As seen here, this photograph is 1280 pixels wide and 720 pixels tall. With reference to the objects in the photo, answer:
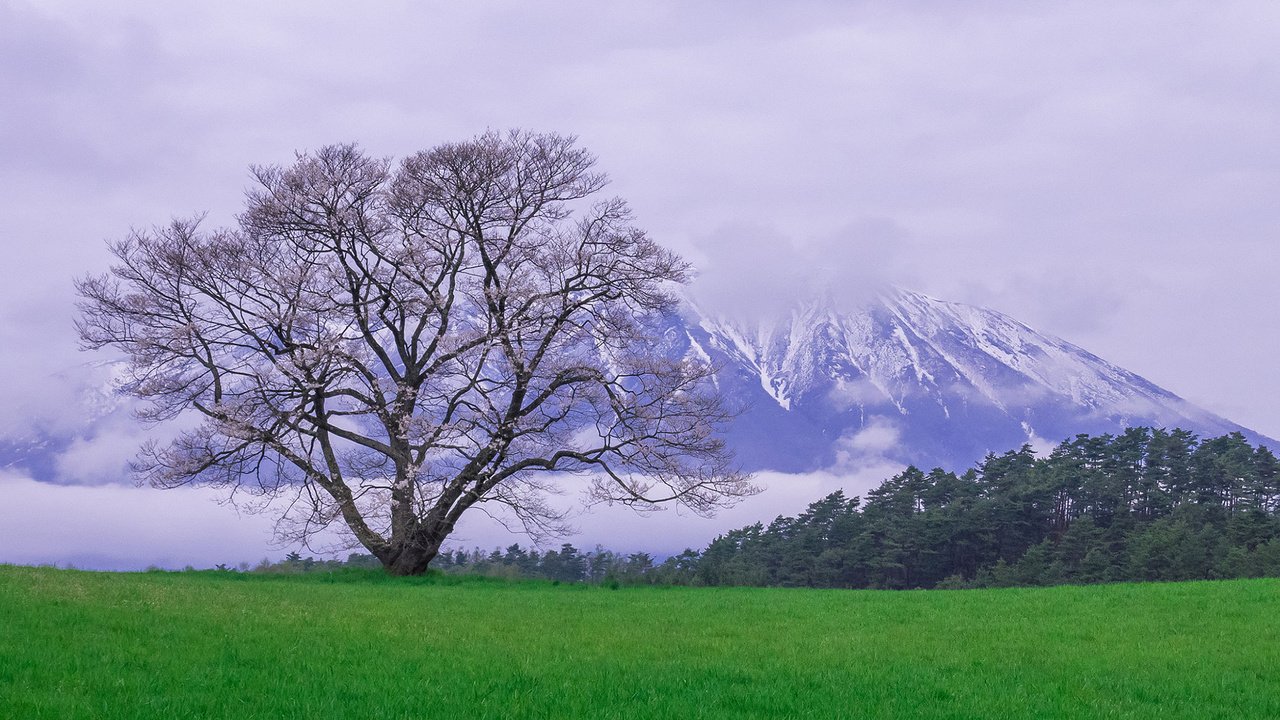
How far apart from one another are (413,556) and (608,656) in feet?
58.9

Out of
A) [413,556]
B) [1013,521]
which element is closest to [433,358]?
[413,556]

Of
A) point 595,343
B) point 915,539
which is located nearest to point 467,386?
point 595,343

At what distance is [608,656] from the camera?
13.7 meters

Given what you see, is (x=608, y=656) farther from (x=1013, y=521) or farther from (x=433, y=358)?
(x=1013, y=521)

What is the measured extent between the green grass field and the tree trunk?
26.0 feet

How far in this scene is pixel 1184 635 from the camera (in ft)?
56.2

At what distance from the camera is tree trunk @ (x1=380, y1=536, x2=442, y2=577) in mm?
30359

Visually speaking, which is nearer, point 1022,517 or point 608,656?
point 608,656

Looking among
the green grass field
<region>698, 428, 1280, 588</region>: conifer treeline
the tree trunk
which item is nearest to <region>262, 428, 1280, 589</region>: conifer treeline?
<region>698, 428, 1280, 588</region>: conifer treeline

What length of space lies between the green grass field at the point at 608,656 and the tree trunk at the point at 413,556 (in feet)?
26.0

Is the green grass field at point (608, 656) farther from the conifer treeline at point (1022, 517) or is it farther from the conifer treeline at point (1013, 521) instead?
the conifer treeline at point (1022, 517)

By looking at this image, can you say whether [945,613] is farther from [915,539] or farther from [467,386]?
[915,539]

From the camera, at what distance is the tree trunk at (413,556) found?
30359mm

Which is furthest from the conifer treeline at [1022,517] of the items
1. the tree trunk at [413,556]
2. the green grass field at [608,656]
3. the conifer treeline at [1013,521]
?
the green grass field at [608,656]
